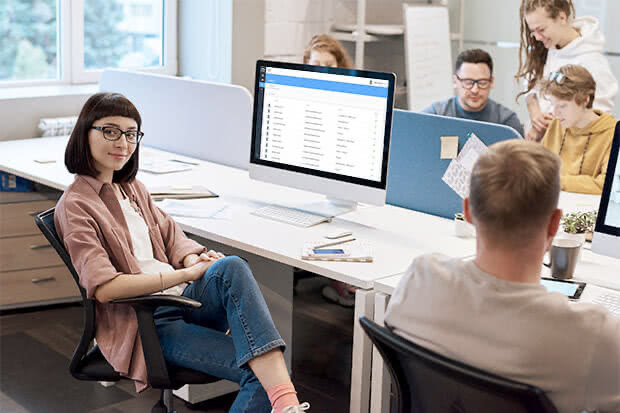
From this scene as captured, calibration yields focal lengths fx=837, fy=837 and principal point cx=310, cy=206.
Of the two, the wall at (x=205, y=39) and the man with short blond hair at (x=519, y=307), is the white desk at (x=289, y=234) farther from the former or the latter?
the wall at (x=205, y=39)

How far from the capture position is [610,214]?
84.8 inches

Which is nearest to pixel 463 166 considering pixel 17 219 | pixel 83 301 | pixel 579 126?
pixel 579 126

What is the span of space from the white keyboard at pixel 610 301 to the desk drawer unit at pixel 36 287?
2408 millimetres

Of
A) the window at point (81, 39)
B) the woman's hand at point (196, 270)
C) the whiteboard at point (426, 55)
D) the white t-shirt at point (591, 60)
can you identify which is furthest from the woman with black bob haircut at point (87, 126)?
the whiteboard at point (426, 55)

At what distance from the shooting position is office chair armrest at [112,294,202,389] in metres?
1.98

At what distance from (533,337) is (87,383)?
2088 millimetres

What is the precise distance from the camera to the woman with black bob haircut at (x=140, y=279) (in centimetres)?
201

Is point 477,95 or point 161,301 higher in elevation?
point 477,95

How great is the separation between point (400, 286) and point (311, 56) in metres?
2.53

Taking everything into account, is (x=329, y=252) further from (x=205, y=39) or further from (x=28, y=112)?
(x=205, y=39)

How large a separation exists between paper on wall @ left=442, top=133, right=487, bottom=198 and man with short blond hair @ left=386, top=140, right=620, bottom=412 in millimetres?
1256

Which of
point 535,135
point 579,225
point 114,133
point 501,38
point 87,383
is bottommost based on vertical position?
point 87,383

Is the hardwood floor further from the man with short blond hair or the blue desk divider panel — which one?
the man with short blond hair

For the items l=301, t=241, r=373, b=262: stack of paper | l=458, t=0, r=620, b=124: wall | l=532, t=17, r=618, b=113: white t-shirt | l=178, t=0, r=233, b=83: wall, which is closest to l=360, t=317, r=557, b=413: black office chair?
l=301, t=241, r=373, b=262: stack of paper
